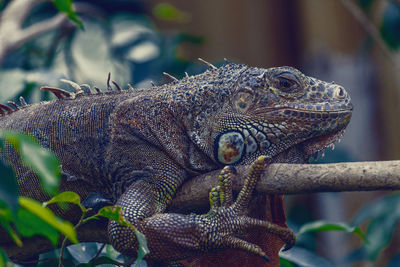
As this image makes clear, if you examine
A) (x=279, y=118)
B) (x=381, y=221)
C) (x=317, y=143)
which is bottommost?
(x=381, y=221)

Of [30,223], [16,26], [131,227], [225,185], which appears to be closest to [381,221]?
[225,185]

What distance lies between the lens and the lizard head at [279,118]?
2.71m

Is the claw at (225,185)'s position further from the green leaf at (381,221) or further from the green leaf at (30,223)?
the green leaf at (381,221)

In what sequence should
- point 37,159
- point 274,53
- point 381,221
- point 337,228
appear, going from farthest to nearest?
point 274,53 < point 381,221 < point 337,228 < point 37,159

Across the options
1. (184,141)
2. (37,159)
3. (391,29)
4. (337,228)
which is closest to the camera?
(37,159)

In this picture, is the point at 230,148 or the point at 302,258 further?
the point at 302,258

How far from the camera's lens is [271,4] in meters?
8.04

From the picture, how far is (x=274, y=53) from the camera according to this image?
8.02m

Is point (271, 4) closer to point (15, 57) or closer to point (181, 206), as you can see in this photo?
point (15, 57)

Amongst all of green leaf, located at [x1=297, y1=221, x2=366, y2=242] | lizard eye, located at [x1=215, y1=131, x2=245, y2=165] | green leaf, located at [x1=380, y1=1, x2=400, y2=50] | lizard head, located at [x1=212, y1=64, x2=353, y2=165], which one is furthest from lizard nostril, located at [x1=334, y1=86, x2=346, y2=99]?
green leaf, located at [x1=380, y1=1, x2=400, y2=50]

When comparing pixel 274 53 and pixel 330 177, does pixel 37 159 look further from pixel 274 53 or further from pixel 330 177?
pixel 274 53

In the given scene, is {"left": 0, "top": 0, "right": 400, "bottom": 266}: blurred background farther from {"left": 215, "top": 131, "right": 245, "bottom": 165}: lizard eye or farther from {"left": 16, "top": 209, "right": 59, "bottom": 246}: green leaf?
{"left": 16, "top": 209, "right": 59, "bottom": 246}: green leaf

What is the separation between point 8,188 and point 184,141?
133 cm

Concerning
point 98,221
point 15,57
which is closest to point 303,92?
point 98,221
